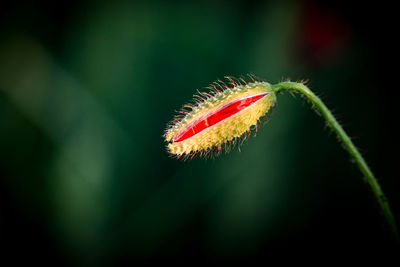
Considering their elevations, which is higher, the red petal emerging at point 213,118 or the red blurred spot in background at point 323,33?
the red blurred spot in background at point 323,33

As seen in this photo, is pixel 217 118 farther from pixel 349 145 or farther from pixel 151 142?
pixel 151 142

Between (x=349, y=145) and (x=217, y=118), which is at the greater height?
(x=217, y=118)

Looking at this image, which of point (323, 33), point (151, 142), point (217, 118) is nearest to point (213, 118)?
point (217, 118)

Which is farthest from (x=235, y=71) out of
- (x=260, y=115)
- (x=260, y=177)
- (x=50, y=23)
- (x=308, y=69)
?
(x=260, y=115)

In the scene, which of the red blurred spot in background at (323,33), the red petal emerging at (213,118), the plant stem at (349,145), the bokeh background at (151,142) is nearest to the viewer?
the plant stem at (349,145)

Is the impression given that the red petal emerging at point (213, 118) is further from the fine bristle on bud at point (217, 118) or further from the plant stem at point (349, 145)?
the plant stem at point (349, 145)

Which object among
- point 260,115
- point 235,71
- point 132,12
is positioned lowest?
point 260,115

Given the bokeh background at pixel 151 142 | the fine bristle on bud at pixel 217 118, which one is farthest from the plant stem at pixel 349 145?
the bokeh background at pixel 151 142

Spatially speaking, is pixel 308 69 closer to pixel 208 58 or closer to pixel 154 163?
pixel 208 58
